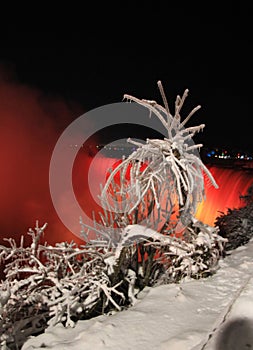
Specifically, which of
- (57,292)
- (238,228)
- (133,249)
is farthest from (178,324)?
(238,228)

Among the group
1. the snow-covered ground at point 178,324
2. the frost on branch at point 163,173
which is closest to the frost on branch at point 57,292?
the snow-covered ground at point 178,324

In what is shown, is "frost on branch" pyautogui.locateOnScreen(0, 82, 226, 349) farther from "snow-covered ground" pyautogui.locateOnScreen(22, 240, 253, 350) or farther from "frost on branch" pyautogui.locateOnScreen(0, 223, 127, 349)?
"snow-covered ground" pyautogui.locateOnScreen(22, 240, 253, 350)

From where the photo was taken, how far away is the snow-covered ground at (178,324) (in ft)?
6.41

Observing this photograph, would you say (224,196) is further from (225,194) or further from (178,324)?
(178,324)

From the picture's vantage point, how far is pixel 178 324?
2979 mm

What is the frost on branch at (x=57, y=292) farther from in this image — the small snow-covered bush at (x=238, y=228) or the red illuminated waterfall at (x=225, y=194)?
the red illuminated waterfall at (x=225, y=194)

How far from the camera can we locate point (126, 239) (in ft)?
13.3

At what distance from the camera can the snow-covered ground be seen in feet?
6.41

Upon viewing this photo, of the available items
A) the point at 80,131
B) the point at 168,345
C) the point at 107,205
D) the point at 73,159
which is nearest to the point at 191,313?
the point at 168,345

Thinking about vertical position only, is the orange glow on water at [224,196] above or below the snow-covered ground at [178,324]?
above

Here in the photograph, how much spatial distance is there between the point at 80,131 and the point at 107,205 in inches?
1449

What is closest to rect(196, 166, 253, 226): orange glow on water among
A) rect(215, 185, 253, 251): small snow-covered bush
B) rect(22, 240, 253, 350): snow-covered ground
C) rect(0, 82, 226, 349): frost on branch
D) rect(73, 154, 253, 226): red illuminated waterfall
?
rect(73, 154, 253, 226): red illuminated waterfall

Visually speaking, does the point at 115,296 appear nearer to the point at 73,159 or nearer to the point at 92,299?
the point at 92,299

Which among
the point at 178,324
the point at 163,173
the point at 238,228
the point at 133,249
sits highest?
the point at 163,173
